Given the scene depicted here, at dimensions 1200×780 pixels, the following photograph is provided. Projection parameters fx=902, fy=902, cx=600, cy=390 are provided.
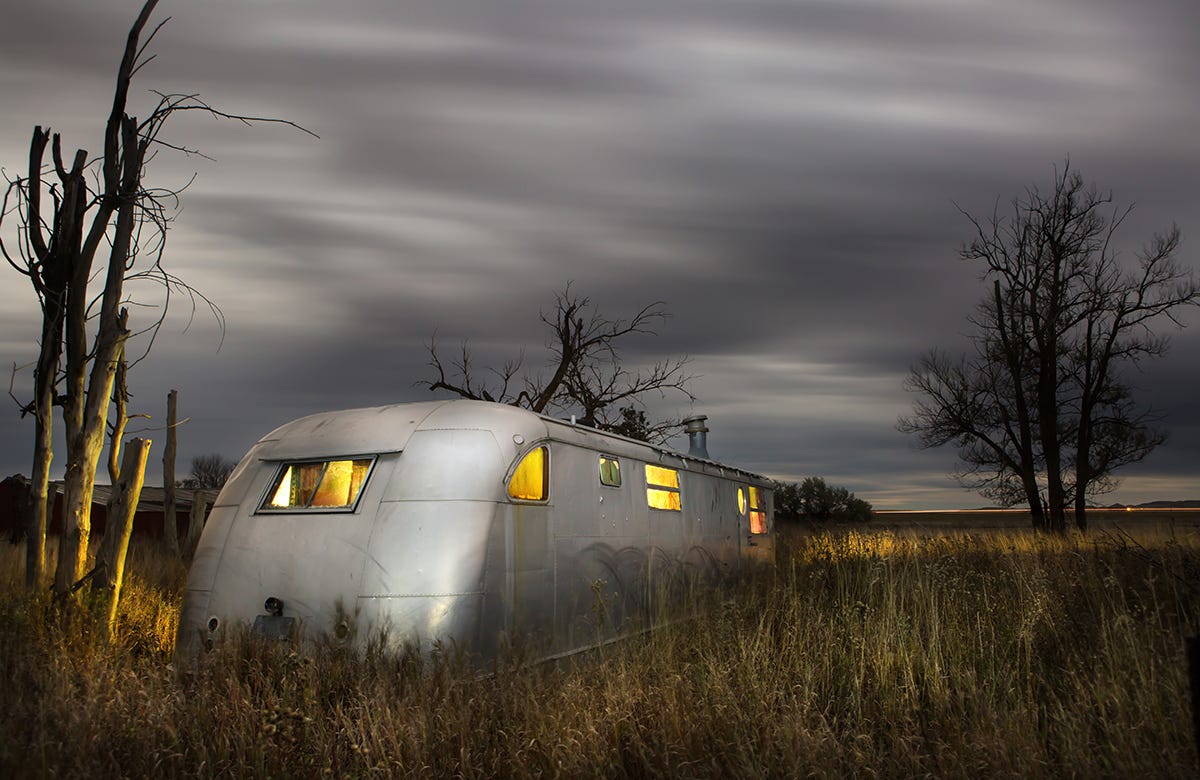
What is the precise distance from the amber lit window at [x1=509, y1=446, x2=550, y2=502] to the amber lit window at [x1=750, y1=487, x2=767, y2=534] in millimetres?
7221

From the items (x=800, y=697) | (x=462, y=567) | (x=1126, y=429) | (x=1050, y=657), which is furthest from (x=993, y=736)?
(x=1126, y=429)

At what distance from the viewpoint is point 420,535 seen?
6.86 metres

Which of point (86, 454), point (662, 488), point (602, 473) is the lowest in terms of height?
point (662, 488)

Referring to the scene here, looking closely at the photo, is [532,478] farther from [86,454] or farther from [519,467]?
[86,454]

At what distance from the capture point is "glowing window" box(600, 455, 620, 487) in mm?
8750

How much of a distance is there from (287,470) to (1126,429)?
2168cm

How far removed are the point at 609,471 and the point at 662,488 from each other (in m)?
1.58

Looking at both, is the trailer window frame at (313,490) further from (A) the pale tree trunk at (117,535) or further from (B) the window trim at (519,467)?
(A) the pale tree trunk at (117,535)

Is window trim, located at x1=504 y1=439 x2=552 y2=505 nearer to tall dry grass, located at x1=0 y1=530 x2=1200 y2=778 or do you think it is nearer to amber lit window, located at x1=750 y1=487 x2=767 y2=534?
tall dry grass, located at x1=0 y1=530 x2=1200 y2=778

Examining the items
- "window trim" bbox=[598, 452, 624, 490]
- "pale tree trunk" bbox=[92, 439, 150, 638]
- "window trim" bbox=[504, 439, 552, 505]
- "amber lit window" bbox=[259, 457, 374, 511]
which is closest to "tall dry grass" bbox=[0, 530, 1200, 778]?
"amber lit window" bbox=[259, 457, 374, 511]

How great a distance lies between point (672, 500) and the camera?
416 inches

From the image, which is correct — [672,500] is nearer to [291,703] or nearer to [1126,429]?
[291,703]

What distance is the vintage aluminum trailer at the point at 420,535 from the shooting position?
22.1 feet

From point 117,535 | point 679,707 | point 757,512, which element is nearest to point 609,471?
point 679,707
